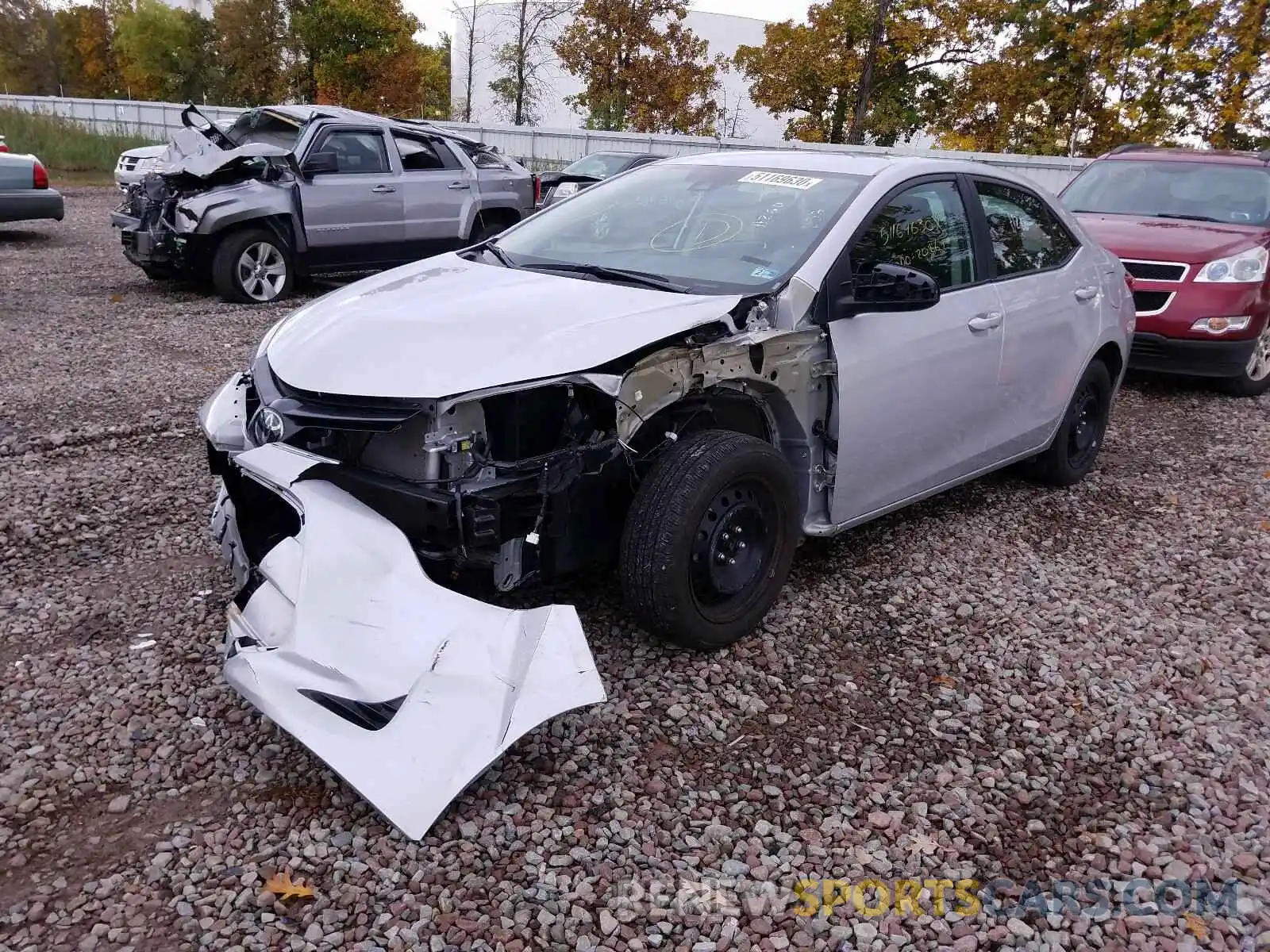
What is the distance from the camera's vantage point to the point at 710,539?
3230 millimetres

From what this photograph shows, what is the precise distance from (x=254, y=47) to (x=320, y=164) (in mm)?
33507

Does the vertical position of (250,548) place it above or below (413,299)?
below

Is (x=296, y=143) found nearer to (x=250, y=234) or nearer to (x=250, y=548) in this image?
(x=250, y=234)

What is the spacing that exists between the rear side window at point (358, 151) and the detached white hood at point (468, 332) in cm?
648

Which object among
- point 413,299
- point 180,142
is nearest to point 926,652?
point 413,299

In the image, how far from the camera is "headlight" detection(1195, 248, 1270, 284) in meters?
7.18

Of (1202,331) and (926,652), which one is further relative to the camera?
(1202,331)

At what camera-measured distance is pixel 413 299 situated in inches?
133

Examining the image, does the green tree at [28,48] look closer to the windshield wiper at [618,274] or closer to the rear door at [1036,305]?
the windshield wiper at [618,274]

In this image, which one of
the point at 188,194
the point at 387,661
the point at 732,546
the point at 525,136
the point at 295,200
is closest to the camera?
the point at 387,661

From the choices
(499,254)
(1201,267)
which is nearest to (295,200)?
(499,254)

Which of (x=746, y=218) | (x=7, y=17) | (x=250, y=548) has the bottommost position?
(x=250, y=548)

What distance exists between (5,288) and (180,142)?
220 cm

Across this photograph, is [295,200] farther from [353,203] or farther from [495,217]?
[495,217]
